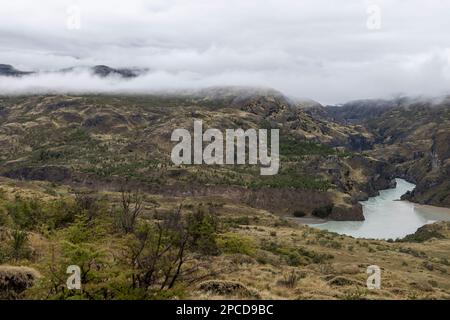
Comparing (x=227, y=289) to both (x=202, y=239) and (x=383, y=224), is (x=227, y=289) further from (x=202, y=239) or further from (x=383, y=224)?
(x=383, y=224)

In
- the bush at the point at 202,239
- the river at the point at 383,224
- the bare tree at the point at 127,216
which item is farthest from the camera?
the river at the point at 383,224

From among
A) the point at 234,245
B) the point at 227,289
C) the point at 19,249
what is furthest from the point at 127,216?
the point at 227,289

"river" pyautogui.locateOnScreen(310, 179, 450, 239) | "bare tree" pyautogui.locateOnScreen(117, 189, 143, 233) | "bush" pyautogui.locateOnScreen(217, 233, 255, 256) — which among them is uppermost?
"bare tree" pyautogui.locateOnScreen(117, 189, 143, 233)

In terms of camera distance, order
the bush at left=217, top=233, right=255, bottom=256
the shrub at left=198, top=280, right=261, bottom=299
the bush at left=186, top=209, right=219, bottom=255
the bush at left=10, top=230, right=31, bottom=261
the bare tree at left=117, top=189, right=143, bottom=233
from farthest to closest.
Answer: the bush at left=217, top=233, right=255, bottom=256 → the bush at left=186, top=209, right=219, bottom=255 → the bare tree at left=117, top=189, right=143, bottom=233 → the bush at left=10, top=230, right=31, bottom=261 → the shrub at left=198, top=280, right=261, bottom=299

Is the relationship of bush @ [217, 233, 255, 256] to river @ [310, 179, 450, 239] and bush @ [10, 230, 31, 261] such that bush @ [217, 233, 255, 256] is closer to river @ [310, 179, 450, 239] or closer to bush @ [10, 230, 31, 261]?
bush @ [10, 230, 31, 261]

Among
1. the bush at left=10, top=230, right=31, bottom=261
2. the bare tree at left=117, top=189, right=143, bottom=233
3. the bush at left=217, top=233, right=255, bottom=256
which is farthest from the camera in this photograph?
the bush at left=217, top=233, right=255, bottom=256

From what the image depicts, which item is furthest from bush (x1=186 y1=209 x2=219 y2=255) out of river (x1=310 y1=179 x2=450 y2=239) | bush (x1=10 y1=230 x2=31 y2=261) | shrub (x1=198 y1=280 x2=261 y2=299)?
river (x1=310 y1=179 x2=450 y2=239)

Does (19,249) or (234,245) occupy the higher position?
(19,249)

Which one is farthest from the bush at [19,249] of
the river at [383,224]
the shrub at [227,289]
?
the river at [383,224]

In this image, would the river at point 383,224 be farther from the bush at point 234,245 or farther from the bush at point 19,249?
the bush at point 19,249

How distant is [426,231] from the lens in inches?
4678

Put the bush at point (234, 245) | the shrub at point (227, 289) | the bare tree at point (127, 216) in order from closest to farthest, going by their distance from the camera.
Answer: the shrub at point (227, 289), the bare tree at point (127, 216), the bush at point (234, 245)

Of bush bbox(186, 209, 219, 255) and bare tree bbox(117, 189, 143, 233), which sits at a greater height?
bare tree bbox(117, 189, 143, 233)
